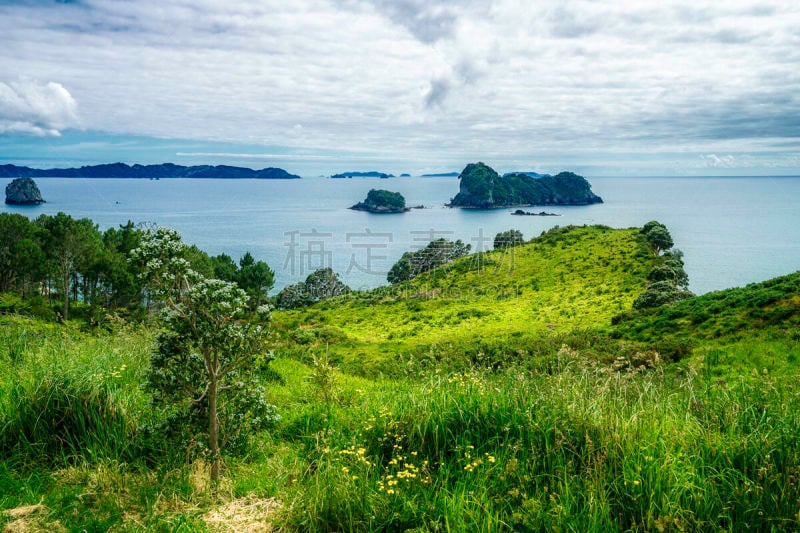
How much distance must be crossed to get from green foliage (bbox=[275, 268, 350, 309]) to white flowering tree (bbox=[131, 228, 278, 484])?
246ft

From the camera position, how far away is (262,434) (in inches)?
254

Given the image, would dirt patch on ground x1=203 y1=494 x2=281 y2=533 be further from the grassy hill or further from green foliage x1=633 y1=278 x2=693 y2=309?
green foliage x1=633 y1=278 x2=693 y2=309

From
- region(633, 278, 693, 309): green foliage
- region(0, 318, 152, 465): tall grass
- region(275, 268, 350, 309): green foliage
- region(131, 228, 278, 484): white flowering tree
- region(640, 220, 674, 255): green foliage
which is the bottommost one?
region(275, 268, 350, 309): green foliage

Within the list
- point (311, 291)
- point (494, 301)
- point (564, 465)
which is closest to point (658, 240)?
point (494, 301)

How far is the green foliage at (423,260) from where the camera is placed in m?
87.8

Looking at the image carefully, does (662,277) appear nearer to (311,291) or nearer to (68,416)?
(68,416)

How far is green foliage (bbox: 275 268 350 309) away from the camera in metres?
80.6

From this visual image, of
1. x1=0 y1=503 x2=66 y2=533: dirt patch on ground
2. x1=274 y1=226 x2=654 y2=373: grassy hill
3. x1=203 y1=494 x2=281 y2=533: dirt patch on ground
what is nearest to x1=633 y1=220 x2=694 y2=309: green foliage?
x1=274 y1=226 x2=654 y2=373: grassy hill

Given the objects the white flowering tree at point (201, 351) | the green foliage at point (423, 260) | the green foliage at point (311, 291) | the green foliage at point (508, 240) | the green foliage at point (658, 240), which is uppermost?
the white flowering tree at point (201, 351)

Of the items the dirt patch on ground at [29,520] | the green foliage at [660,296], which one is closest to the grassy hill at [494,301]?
the green foliage at [660,296]

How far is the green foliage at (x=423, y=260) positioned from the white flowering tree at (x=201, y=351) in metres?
80.6

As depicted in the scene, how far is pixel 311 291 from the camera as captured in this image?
83.0 metres

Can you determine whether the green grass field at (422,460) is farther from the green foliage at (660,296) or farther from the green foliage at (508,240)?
the green foliage at (508,240)

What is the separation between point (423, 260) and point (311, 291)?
835 inches
